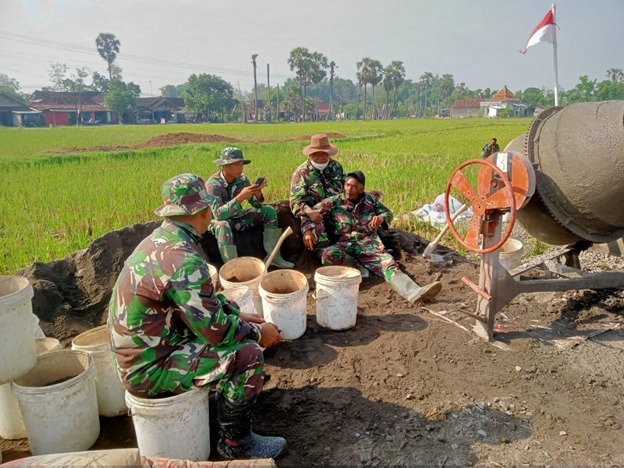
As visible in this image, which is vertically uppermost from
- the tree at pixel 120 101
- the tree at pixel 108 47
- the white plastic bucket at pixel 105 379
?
the tree at pixel 108 47

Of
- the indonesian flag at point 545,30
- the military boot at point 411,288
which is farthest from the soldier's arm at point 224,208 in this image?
the indonesian flag at point 545,30

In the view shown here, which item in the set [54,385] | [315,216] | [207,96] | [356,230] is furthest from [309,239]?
[207,96]

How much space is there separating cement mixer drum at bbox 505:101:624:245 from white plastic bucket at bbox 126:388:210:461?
118 inches

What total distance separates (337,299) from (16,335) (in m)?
2.41

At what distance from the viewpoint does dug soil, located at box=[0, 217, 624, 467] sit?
2670 mm

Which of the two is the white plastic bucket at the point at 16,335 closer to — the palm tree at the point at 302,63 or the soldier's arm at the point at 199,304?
the soldier's arm at the point at 199,304

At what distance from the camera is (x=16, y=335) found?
2445 millimetres

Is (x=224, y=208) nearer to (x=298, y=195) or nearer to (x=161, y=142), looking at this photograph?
(x=298, y=195)

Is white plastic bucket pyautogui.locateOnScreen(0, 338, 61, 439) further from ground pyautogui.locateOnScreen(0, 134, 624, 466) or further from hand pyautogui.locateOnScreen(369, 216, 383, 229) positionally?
hand pyautogui.locateOnScreen(369, 216, 383, 229)

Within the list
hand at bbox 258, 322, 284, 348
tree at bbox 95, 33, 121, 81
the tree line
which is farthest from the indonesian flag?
Answer: tree at bbox 95, 33, 121, 81

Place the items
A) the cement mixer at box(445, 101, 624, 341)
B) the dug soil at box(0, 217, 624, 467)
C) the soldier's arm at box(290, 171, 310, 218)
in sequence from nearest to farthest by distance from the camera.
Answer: the dug soil at box(0, 217, 624, 467) < the cement mixer at box(445, 101, 624, 341) < the soldier's arm at box(290, 171, 310, 218)

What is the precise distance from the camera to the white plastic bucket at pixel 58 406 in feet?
8.13

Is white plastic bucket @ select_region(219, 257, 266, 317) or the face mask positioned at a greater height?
the face mask

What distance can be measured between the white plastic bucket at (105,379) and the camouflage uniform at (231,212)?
2.17 m
